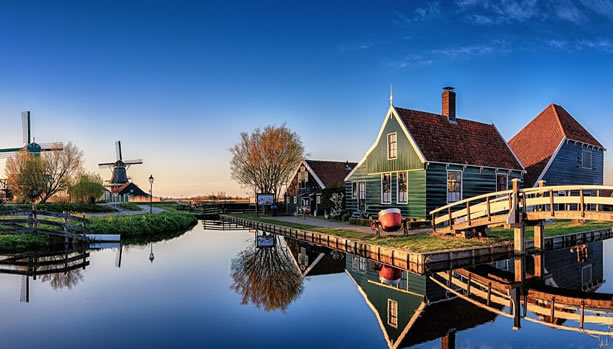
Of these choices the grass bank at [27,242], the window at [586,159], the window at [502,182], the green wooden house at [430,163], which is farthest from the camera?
the window at [586,159]

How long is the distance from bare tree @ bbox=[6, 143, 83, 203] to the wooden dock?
2507 centimetres

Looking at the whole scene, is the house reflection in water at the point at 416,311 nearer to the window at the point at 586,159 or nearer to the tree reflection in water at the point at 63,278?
the tree reflection in water at the point at 63,278

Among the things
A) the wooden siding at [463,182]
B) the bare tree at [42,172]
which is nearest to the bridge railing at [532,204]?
the wooden siding at [463,182]

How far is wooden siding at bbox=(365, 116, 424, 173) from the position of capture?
815 inches

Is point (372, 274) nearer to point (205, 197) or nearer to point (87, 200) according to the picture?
point (87, 200)

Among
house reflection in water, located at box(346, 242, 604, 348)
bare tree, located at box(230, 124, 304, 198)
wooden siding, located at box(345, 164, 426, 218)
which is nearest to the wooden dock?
house reflection in water, located at box(346, 242, 604, 348)

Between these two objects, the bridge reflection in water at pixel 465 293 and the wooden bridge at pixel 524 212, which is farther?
the wooden bridge at pixel 524 212

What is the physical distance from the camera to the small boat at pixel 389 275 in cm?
1149

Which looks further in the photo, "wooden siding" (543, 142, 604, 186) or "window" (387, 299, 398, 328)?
"wooden siding" (543, 142, 604, 186)

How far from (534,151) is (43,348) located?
1081 inches

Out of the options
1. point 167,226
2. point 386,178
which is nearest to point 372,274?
point 386,178

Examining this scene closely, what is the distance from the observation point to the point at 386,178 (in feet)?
74.4

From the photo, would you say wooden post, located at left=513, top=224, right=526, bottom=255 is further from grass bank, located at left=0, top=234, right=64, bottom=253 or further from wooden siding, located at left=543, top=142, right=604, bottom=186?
grass bank, located at left=0, top=234, right=64, bottom=253

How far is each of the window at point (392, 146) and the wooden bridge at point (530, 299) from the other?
1001cm
